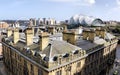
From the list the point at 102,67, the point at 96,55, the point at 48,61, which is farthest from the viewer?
the point at 102,67

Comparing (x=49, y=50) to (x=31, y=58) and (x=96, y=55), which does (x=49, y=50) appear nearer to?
(x=31, y=58)

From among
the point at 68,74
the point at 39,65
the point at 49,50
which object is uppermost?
the point at 49,50

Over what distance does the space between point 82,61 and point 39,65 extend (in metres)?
10.1

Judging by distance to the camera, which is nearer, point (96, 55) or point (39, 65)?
point (39, 65)

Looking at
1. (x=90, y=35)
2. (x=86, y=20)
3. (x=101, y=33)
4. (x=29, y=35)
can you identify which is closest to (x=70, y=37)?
(x=90, y=35)

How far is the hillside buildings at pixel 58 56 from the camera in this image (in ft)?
89.1

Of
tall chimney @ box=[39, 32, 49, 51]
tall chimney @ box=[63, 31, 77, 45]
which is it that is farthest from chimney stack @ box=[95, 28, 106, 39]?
tall chimney @ box=[39, 32, 49, 51]

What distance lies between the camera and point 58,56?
26734mm

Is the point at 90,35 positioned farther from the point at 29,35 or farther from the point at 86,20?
the point at 86,20

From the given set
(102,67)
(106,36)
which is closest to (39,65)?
(102,67)

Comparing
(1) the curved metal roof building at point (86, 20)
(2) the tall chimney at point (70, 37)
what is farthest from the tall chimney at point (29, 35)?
(1) the curved metal roof building at point (86, 20)

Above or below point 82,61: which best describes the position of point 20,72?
below

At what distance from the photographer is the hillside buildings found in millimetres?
27158

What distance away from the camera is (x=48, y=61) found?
81.9 ft
